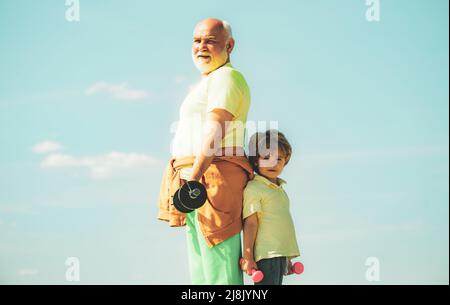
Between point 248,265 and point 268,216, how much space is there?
1.18 feet

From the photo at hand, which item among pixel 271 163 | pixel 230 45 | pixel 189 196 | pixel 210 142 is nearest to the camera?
pixel 189 196

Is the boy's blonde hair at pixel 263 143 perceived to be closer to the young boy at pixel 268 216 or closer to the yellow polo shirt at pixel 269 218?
the young boy at pixel 268 216

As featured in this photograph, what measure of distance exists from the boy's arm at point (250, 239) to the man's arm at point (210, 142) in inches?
18.5

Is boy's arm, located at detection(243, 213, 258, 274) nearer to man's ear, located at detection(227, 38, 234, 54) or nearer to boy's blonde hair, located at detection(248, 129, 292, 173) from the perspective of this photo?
boy's blonde hair, located at detection(248, 129, 292, 173)

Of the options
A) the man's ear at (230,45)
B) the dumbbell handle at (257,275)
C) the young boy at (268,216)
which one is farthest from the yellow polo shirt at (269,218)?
the man's ear at (230,45)

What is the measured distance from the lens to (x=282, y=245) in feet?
17.1

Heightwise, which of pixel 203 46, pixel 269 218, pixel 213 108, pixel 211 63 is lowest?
pixel 269 218

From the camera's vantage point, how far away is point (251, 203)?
5.21m

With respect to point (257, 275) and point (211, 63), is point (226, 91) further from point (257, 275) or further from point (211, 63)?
point (257, 275)

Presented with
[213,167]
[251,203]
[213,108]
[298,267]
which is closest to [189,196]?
[213,167]

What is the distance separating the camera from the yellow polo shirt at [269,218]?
204 inches
